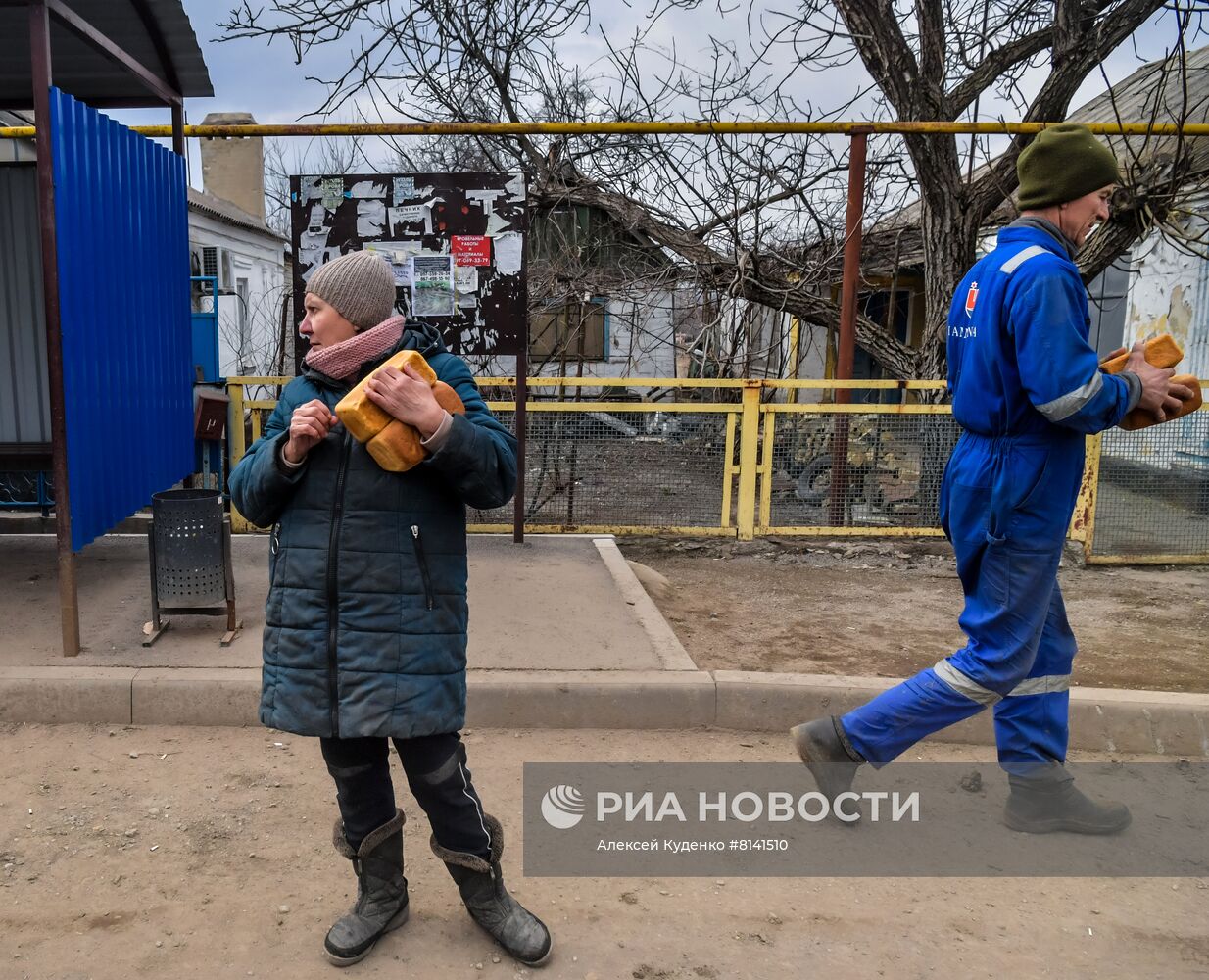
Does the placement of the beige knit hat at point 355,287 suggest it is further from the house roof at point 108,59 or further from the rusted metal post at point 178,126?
the rusted metal post at point 178,126

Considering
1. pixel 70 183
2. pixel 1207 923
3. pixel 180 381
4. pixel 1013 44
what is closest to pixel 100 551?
pixel 180 381

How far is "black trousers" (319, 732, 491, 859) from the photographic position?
2.39 metres

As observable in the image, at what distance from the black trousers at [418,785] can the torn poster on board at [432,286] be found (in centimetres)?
371

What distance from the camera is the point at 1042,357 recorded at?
274 centimetres

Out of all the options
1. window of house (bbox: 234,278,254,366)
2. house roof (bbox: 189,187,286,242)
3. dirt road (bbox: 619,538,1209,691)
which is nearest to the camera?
dirt road (bbox: 619,538,1209,691)

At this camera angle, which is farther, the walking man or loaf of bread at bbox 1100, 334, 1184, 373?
loaf of bread at bbox 1100, 334, 1184, 373

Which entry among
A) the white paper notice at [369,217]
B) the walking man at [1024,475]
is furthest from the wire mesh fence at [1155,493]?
the white paper notice at [369,217]

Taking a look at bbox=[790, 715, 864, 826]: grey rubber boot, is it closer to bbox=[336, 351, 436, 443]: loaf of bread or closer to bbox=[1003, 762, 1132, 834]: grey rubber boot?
bbox=[1003, 762, 1132, 834]: grey rubber boot

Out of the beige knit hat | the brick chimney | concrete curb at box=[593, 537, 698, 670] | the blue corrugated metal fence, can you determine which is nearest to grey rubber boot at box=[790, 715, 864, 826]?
concrete curb at box=[593, 537, 698, 670]

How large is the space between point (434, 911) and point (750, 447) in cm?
456

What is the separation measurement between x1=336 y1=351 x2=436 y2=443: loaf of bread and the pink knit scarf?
5.7 inches

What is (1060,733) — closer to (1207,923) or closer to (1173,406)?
(1207,923)

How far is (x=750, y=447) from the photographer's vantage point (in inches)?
268

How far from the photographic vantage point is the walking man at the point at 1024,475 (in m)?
2.78
